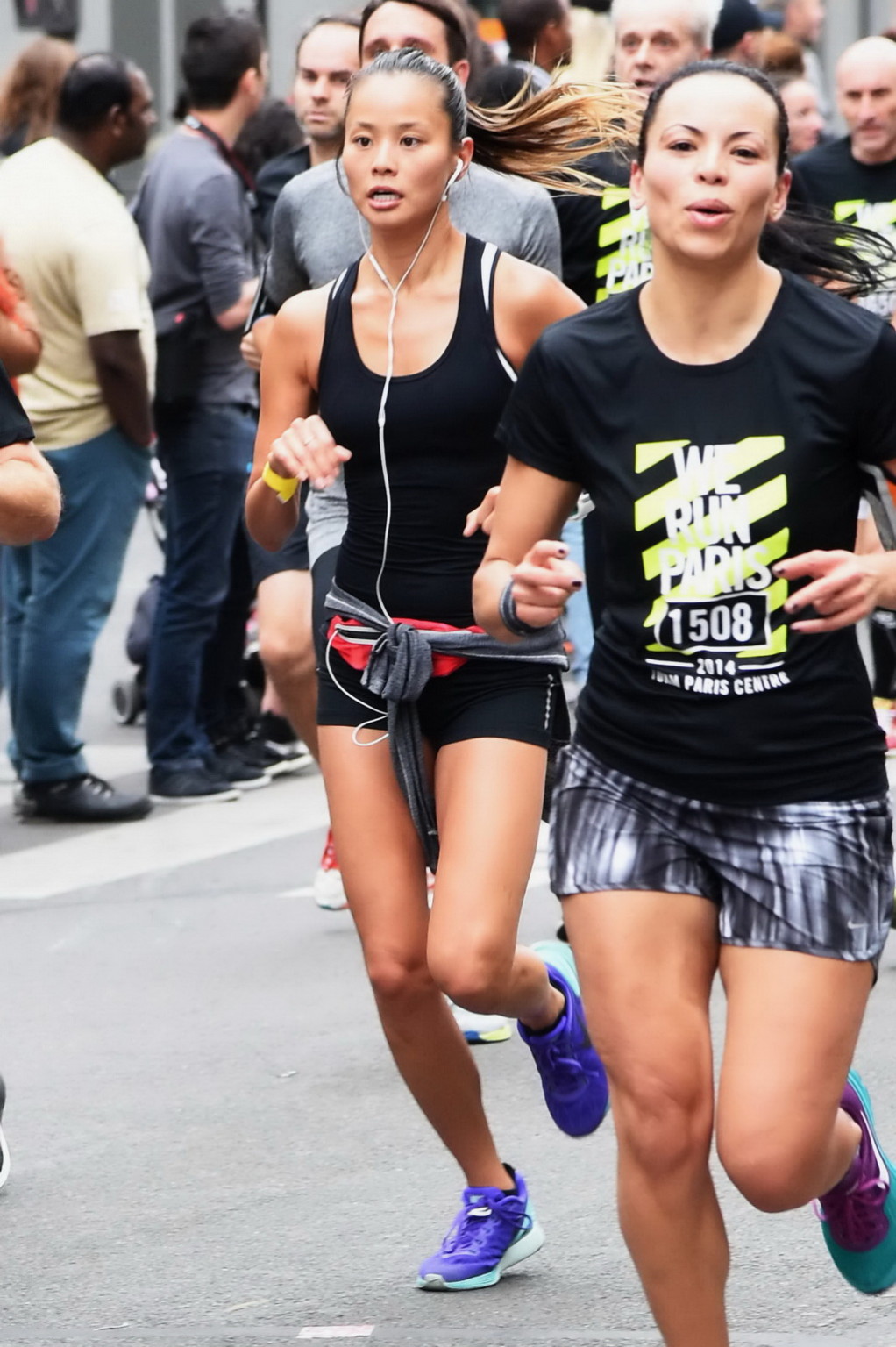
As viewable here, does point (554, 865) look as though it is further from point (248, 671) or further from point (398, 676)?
point (248, 671)

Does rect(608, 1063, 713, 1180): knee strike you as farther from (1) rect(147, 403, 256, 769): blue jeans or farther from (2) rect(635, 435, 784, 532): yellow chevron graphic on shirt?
(1) rect(147, 403, 256, 769): blue jeans

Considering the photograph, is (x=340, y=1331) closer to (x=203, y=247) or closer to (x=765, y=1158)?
(x=765, y=1158)

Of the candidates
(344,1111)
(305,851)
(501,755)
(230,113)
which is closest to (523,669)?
(501,755)

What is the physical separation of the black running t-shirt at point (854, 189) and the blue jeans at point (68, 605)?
262 centimetres

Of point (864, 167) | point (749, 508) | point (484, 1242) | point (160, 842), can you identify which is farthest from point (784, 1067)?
point (160, 842)

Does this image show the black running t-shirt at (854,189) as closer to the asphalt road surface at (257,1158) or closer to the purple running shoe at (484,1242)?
the asphalt road surface at (257,1158)

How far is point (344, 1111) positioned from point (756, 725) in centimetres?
225

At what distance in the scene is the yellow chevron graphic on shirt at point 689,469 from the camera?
3.32m

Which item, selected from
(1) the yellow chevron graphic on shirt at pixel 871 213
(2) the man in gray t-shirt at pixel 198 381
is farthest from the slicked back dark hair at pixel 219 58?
(1) the yellow chevron graphic on shirt at pixel 871 213

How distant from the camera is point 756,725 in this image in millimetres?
3354

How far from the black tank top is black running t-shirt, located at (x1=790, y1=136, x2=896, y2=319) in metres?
3.01

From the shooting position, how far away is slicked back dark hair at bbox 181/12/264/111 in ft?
29.3

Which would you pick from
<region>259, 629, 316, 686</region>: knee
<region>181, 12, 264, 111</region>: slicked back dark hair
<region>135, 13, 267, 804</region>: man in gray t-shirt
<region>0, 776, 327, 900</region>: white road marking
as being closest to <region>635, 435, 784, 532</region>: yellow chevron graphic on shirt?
<region>259, 629, 316, 686</region>: knee

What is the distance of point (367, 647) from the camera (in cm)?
438
